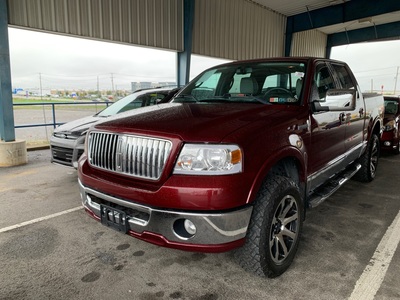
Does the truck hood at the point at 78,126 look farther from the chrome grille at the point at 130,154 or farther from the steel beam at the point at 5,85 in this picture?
the chrome grille at the point at 130,154

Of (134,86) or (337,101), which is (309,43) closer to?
(134,86)

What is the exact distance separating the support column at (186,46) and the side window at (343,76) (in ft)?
24.0

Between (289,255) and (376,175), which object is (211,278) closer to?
(289,255)

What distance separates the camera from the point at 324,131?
3094mm

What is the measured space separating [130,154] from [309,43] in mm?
18036

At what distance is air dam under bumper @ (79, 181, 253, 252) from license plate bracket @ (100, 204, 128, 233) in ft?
0.19

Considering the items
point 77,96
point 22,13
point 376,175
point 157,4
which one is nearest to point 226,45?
point 157,4

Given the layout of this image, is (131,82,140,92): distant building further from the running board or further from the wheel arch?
the wheel arch

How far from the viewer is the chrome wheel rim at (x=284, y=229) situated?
7.83 ft

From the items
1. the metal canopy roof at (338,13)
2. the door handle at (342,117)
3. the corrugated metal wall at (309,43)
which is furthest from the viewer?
the corrugated metal wall at (309,43)

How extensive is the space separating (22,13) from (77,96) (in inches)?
136

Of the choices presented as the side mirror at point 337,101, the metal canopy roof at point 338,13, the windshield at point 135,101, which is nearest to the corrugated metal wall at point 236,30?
the metal canopy roof at point 338,13

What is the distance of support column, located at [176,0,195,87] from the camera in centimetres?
1052

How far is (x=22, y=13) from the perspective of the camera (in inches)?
277
